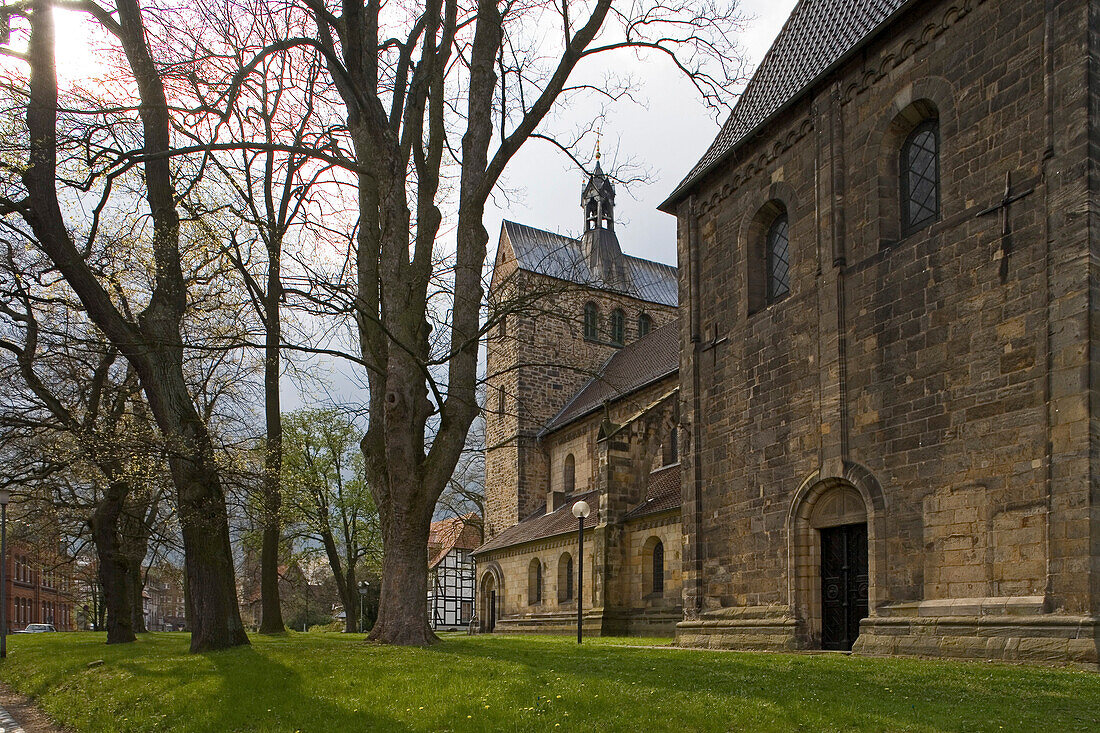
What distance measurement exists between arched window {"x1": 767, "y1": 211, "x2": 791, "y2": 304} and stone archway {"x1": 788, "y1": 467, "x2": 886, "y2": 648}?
12.8 ft

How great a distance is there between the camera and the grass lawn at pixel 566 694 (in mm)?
6551

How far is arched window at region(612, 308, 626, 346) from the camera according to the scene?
41.3m

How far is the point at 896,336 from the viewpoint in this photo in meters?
13.3

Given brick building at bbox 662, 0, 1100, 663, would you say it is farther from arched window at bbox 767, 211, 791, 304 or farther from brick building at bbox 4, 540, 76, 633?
brick building at bbox 4, 540, 76, 633

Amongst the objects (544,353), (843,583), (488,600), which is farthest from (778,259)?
(488,600)

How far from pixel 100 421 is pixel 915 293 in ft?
46.4

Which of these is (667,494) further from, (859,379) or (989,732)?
(989,732)

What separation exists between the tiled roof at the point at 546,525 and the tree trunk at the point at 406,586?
555 inches

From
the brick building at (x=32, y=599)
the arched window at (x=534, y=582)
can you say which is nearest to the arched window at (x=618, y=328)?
the arched window at (x=534, y=582)

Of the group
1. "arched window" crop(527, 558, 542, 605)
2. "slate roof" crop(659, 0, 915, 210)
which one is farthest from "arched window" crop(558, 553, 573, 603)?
"slate roof" crop(659, 0, 915, 210)

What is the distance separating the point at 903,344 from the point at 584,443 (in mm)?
21225

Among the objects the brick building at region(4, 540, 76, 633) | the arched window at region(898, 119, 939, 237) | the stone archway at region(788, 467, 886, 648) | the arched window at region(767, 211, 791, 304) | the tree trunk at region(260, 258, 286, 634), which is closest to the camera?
the arched window at region(898, 119, 939, 237)

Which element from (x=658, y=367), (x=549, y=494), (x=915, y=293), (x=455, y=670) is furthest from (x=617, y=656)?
(x=549, y=494)

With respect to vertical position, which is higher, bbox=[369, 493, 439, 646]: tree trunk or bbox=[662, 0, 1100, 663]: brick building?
bbox=[662, 0, 1100, 663]: brick building
